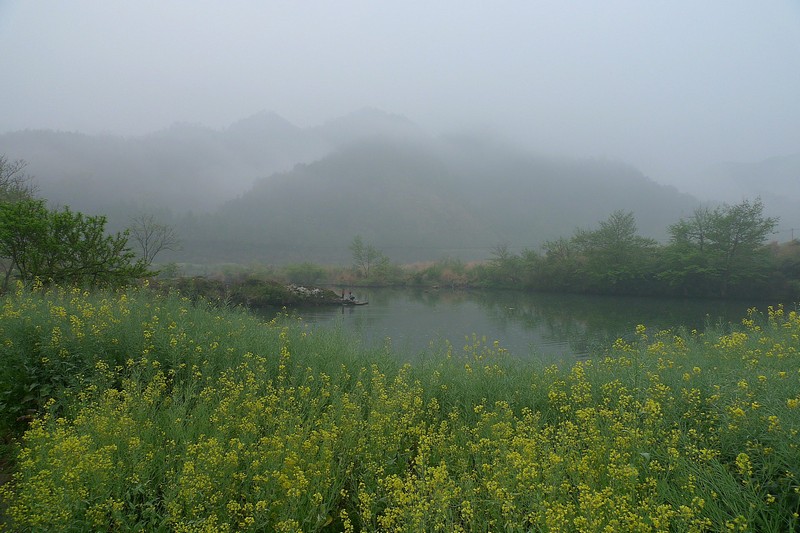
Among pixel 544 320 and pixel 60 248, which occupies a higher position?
pixel 60 248

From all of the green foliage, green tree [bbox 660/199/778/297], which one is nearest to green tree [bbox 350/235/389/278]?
the green foliage

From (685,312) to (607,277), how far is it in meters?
13.6

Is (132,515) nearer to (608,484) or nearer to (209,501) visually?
(209,501)

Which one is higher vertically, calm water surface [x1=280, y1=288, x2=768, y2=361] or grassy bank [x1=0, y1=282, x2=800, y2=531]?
grassy bank [x1=0, y1=282, x2=800, y2=531]

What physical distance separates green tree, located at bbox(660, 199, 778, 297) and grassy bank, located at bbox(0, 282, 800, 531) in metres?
31.2

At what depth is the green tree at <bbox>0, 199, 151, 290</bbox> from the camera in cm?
934

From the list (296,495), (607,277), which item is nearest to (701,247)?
(607,277)

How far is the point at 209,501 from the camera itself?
2.74 metres

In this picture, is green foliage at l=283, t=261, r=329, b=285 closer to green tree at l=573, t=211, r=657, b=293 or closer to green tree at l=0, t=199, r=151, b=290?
green tree at l=573, t=211, r=657, b=293

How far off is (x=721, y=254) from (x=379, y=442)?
38164mm

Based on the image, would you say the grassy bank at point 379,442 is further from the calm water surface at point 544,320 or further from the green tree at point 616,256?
the green tree at point 616,256

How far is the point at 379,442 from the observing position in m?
3.54

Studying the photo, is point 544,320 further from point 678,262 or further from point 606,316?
point 678,262

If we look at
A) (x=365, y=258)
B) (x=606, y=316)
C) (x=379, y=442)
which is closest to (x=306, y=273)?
(x=365, y=258)
